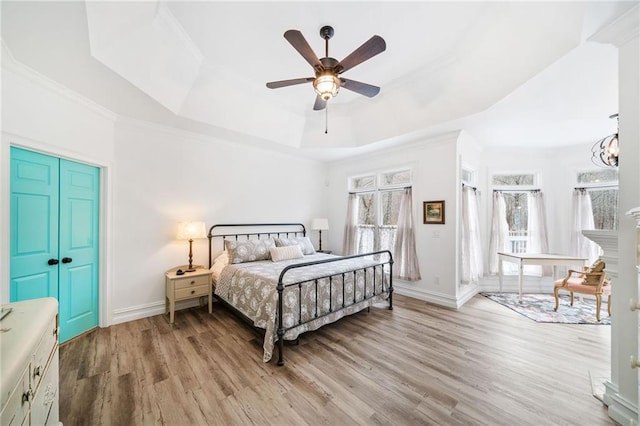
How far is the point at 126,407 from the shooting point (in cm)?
189

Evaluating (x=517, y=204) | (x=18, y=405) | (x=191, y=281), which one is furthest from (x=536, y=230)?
(x=18, y=405)

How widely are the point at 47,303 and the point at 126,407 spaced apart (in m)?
1.11

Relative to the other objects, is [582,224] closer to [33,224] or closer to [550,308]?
[550,308]

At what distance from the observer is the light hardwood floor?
183 cm

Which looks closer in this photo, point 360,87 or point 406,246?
point 360,87

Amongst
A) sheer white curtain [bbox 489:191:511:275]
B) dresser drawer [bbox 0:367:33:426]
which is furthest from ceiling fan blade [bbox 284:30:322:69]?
sheer white curtain [bbox 489:191:511:275]

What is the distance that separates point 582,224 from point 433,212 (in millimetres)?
3031

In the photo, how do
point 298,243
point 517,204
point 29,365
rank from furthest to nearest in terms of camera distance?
point 517,204 < point 298,243 < point 29,365

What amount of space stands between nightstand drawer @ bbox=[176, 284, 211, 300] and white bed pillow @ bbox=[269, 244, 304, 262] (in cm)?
108

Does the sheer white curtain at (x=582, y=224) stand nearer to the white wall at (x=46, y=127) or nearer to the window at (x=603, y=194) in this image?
the window at (x=603, y=194)

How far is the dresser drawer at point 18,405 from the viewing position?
0.82 meters

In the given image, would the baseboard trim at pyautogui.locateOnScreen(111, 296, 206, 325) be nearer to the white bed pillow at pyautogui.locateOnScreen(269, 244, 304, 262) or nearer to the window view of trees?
the white bed pillow at pyautogui.locateOnScreen(269, 244, 304, 262)

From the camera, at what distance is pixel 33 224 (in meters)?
2.49

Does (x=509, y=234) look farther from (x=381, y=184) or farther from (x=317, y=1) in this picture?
(x=317, y=1)
